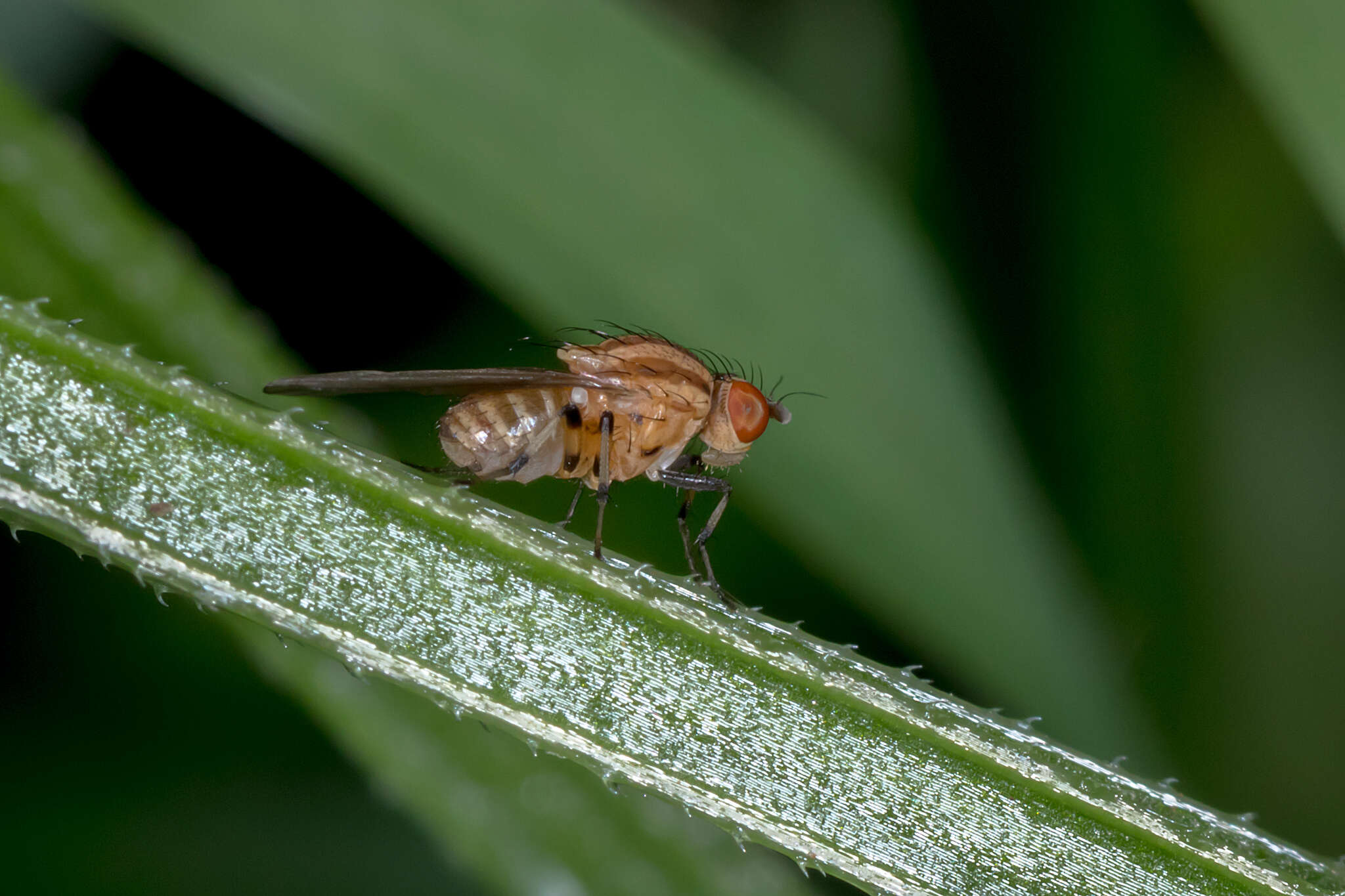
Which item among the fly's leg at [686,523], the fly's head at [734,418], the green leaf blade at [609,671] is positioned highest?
the fly's head at [734,418]

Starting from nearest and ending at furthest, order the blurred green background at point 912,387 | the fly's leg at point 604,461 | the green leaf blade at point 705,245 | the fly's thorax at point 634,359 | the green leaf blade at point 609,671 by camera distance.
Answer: the green leaf blade at point 609,671, the fly's leg at point 604,461, the fly's thorax at point 634,359, the green leaf blade at point 705,245, the blurred green background at point 912,387

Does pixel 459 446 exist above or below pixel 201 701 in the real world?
above

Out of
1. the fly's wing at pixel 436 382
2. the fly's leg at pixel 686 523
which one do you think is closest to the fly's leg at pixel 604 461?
the fly's wing at pixel 436 382

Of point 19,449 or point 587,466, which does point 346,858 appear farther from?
point 19,449

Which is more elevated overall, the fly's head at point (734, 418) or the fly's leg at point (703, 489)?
the fly's head at point (734, 418)

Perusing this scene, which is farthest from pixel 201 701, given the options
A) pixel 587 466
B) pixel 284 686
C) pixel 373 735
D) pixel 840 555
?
pixel 840 555

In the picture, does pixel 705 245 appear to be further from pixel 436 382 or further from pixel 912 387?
pixel 436 382

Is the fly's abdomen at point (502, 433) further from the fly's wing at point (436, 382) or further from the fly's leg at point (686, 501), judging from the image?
the fly's leg at point (686, 501)

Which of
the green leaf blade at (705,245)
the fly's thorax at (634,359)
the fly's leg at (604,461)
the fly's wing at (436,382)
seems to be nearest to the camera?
the fly's wing at (436,382)
